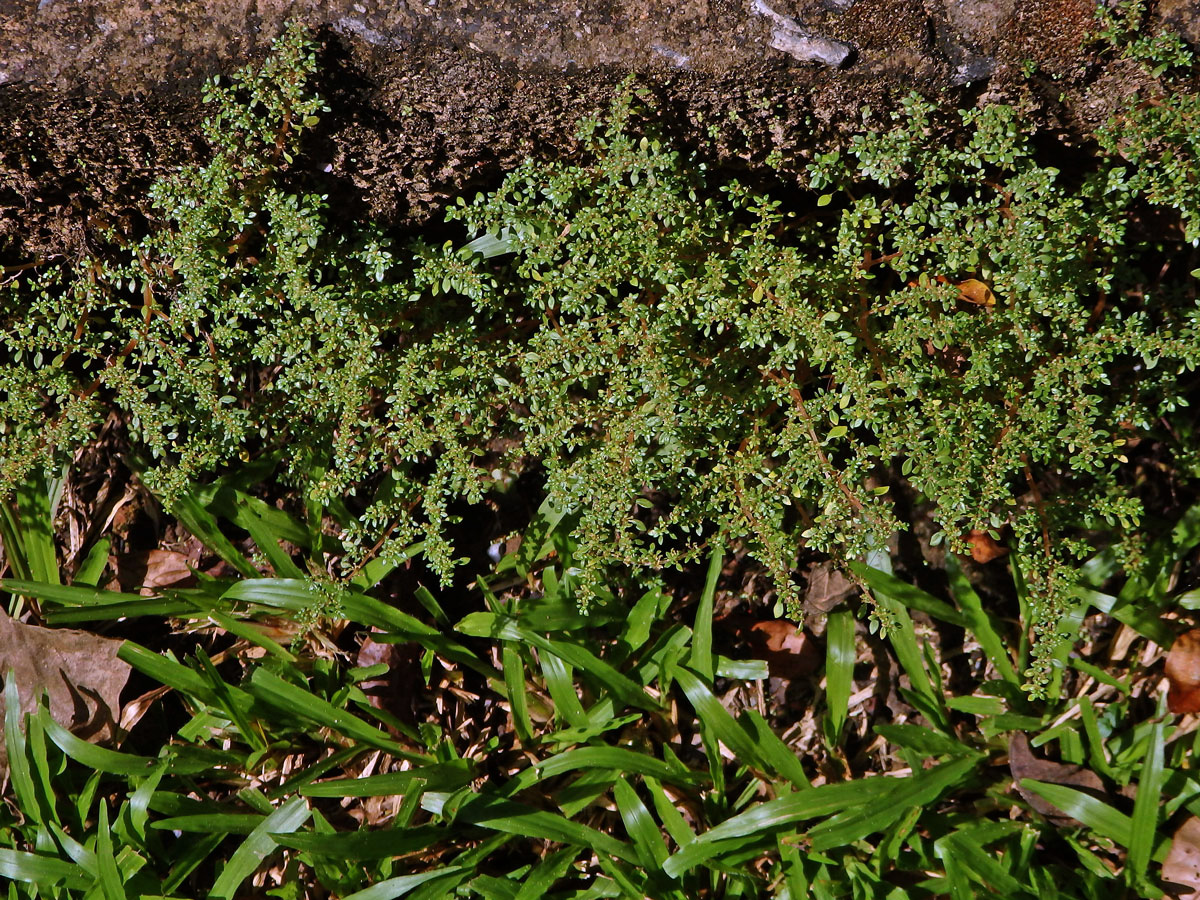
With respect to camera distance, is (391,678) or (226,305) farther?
(391,678)

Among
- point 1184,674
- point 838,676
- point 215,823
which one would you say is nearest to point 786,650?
point 838,676

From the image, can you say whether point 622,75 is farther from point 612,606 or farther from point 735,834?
point 735,834

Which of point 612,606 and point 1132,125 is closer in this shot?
point 1132,125

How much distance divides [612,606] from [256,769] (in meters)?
1.26

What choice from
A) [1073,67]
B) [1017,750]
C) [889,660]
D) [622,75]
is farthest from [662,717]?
[1073,67]

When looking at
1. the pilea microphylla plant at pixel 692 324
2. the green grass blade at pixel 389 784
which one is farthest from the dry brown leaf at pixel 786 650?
the green grass blade at pixel 389 784

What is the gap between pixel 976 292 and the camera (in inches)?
91.2

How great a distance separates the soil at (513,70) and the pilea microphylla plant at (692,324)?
89 millimetres

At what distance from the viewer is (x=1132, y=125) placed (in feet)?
6.35

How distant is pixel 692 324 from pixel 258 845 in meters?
1.97

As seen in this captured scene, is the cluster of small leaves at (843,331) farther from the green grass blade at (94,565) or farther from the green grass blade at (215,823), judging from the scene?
the green grass blade at (94,565)

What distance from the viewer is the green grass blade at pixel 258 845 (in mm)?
2605

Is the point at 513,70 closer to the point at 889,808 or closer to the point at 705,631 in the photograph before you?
the point at 705,631

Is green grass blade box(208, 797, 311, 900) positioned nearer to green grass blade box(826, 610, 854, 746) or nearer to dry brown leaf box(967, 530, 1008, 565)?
green grass blade box(826, 610, 854, 746)
